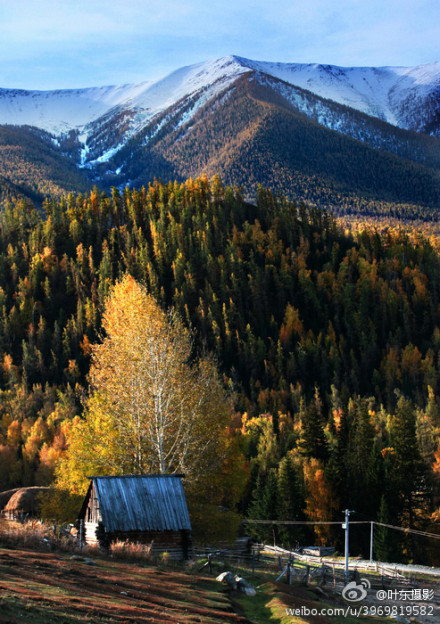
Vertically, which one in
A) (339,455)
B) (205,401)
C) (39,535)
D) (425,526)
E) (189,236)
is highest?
(189,236)

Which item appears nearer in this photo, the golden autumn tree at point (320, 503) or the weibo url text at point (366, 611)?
the weibo url text at point (366, 611)

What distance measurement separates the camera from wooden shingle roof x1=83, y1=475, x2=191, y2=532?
3581 centimetres

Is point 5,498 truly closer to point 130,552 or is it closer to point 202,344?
point 130,552

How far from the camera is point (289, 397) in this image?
170875 mm

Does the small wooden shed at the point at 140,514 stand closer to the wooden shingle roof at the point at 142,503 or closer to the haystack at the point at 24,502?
the wooden shingle roof at the point at 142,503

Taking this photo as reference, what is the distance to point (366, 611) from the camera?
1241 inches

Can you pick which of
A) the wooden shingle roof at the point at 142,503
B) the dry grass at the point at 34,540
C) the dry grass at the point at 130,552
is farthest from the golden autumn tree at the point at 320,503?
the dry grass at the point at 34,540

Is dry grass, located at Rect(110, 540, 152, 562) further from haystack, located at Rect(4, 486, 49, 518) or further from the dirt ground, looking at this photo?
haystack, located at Rect(4, 486, 49, 518)

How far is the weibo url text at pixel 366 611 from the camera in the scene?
2733 cm

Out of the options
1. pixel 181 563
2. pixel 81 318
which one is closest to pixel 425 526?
pixel 181 563

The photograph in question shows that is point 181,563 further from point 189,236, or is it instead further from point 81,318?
point 189,236

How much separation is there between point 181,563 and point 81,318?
472 ft

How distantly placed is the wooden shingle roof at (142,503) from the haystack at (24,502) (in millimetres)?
28219

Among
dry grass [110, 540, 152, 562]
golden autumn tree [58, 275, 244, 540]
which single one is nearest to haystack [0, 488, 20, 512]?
golden autumn tree [58, 275, 244, 540]
